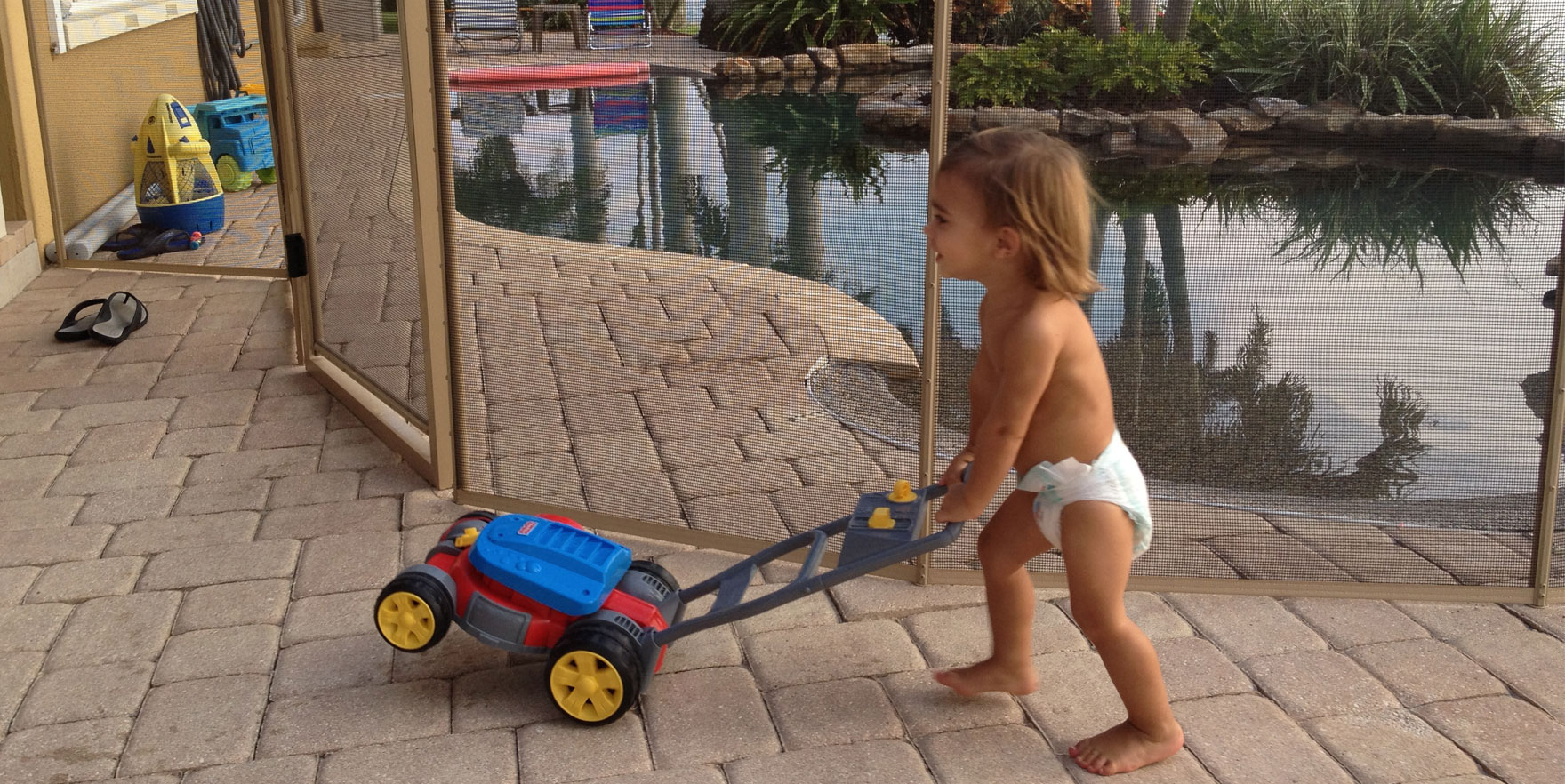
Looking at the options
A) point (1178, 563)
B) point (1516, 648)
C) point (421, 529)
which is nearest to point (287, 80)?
point (421, 529)

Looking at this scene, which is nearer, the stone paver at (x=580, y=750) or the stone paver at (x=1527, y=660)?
the stone paver at (x=580, y=750)

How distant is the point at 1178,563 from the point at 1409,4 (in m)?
1.47

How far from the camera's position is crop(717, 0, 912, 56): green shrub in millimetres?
3131

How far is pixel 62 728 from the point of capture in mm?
2914

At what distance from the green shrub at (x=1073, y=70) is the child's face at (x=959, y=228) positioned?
29.2 inches

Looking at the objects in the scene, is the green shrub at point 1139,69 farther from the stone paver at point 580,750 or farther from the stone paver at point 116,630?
the stone paver at point 116,630

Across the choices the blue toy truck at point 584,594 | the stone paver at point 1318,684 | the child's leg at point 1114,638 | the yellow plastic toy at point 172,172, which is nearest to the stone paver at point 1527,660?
the stone paver at point 1318,684

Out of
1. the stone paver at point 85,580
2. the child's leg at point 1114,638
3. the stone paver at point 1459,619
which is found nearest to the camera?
the child's leg at point 1114,638

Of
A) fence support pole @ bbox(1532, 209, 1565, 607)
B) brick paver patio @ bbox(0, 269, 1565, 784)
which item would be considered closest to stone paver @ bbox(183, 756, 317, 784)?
brick paver patio @ bbox(0, 269, 1565, 784)

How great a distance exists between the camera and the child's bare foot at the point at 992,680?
9.75ft

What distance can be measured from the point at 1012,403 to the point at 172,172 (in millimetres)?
6347

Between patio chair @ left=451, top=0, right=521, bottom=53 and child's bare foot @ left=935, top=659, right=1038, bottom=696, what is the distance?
1.98m

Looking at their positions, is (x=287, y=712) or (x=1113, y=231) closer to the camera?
(x=287, y=712)

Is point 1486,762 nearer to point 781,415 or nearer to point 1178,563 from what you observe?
point 1178,563
